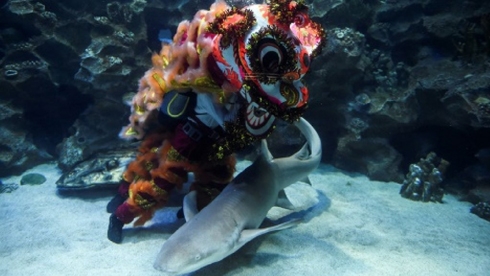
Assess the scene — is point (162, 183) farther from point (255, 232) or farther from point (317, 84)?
point (317, 84)

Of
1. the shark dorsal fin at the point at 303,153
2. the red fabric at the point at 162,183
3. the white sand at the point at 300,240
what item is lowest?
the white sand at the point at 300,240

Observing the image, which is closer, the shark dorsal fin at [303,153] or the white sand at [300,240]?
the white sand at [300,240]

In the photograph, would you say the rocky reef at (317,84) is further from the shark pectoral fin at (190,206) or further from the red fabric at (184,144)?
the shark pectoral fin at (190,206)

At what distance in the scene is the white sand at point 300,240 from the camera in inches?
137

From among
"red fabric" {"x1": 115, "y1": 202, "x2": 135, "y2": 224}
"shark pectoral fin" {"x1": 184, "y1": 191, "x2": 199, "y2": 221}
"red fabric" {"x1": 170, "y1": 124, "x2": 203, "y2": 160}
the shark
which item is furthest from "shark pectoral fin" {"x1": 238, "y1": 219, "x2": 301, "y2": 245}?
"red fabric" {"x1": 115, "y1": 202, "x2": 135, "y2": 224}

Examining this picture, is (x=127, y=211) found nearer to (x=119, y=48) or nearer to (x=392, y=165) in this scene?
(x=119, y=48)

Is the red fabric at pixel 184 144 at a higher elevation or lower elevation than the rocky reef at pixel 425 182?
higher

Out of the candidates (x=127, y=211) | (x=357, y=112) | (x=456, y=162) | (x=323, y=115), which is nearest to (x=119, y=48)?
(x=127, y=211)

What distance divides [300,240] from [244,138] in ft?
5.31

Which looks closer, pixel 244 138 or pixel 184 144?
pixel 244 138

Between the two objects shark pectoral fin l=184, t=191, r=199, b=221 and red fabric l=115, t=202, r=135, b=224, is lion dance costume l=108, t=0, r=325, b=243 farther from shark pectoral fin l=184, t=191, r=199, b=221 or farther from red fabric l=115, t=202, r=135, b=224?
shark pectoral fin l=184, t=191, r=199, b=221

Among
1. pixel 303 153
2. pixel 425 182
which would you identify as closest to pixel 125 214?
pixel 303 153

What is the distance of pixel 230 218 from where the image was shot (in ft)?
10.7

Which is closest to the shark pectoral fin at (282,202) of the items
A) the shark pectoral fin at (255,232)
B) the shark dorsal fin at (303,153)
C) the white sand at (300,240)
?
the white sand at (300,240)
